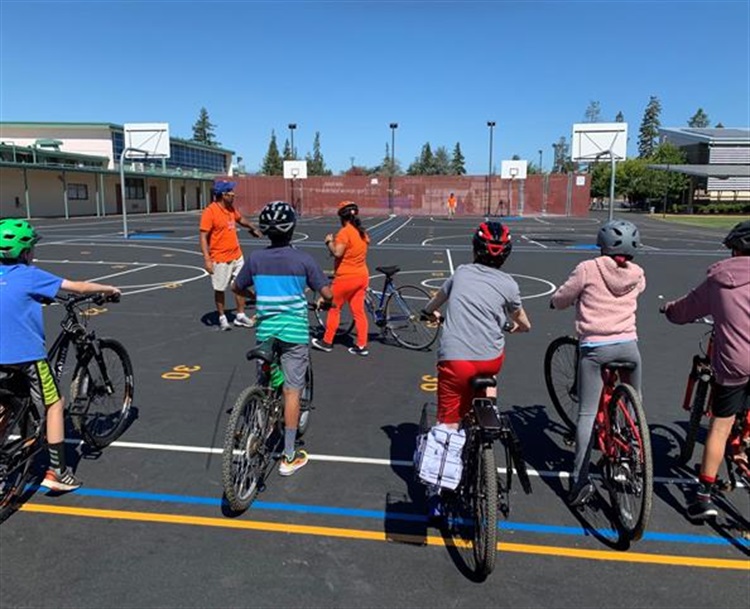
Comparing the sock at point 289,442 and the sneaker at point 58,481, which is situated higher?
the sock at point 289,442

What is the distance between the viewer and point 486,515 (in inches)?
113

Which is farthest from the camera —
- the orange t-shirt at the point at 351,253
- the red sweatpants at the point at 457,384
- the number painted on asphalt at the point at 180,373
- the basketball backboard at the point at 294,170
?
the basketball backboard at the point at 294,170

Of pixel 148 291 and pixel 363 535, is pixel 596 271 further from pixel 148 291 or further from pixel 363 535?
pixel 148 291

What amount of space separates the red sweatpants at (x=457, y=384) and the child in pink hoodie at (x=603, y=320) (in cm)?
70

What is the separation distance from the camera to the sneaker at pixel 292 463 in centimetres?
408

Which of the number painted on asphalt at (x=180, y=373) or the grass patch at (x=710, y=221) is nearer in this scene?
the number painted on asphalt at (x=180, y=373)

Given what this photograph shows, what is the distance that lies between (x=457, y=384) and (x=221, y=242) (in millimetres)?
5965

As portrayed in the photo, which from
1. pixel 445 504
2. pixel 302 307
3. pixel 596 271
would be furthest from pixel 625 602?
pixel 302 307

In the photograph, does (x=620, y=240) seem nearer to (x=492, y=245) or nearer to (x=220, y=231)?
(x=492, y=245)

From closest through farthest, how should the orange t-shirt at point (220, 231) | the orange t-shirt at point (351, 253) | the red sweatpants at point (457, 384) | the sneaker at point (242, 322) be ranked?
the red sweatpants at point (457, 384) < the orange t-shirt at point (351, 253) < the orange t-shirt at point (220, 231) < the sneaker at point (242, 322)

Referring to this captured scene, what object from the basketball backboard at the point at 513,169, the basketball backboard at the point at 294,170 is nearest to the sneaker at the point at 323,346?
the basketball backboard at the point at 294,170

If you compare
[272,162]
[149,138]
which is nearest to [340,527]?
[149,138]

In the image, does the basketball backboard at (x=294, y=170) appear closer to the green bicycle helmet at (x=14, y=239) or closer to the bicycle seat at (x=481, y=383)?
the green bicycle helmet at (x=14, y=239)

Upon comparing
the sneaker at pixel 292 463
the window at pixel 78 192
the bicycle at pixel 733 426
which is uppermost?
the window at pixel 78 192
